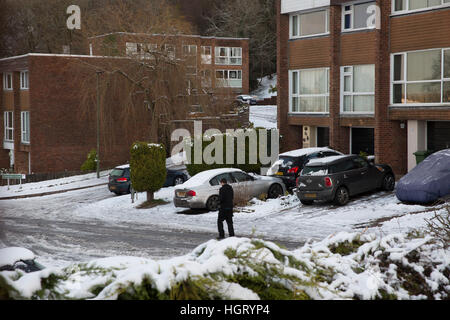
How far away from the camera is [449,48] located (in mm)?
24766

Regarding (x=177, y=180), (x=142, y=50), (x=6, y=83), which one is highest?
(x=142, y=50)

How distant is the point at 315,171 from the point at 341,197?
1.21 meters

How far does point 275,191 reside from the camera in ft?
82.0

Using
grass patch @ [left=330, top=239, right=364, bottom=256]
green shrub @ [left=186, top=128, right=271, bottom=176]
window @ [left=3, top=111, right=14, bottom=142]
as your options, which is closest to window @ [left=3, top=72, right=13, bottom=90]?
window @ [left=3, top=111, right=14, bottom=142]

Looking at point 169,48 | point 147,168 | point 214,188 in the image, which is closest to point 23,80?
point 169,48

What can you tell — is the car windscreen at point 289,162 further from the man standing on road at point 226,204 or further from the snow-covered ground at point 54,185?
the snow-covered ground at point 54,185

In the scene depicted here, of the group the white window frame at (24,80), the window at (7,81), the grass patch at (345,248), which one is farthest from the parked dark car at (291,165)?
the window at (7,81)

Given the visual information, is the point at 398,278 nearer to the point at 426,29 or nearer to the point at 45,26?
the point at 426,29

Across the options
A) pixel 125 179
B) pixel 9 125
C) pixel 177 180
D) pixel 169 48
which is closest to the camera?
pixel 125 179

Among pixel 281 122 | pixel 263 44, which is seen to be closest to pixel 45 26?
pixel 263 44

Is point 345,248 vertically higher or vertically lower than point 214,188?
higher

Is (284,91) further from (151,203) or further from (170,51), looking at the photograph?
(151,203)

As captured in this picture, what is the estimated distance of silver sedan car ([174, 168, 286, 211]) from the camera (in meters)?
23.3
